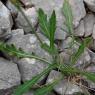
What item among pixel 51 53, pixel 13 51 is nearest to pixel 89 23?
pixel 51 53

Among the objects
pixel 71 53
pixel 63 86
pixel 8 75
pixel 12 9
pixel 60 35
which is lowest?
pixel 63 86

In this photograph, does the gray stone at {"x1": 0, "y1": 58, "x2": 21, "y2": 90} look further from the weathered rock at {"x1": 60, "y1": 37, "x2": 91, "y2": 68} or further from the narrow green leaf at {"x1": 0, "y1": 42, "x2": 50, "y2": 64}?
the weathered rock at {"x1": 60, "y1": 37, "x2": 91, "y2": 68}

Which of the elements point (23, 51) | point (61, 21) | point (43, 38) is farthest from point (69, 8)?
point (23, 51)

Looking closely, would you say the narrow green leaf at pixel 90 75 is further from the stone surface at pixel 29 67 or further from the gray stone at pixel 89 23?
the gray stone at pixel 89 23

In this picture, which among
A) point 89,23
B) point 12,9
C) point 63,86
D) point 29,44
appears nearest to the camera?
point 63,86

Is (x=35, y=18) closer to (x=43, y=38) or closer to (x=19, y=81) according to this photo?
(x=43, y=38)

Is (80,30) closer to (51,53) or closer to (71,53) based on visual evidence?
(71,53)

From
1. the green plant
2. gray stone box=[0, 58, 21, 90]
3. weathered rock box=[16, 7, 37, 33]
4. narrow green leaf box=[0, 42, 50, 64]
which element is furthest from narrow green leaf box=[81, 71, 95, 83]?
weathered rock box=[16, 7, 37, 33]
